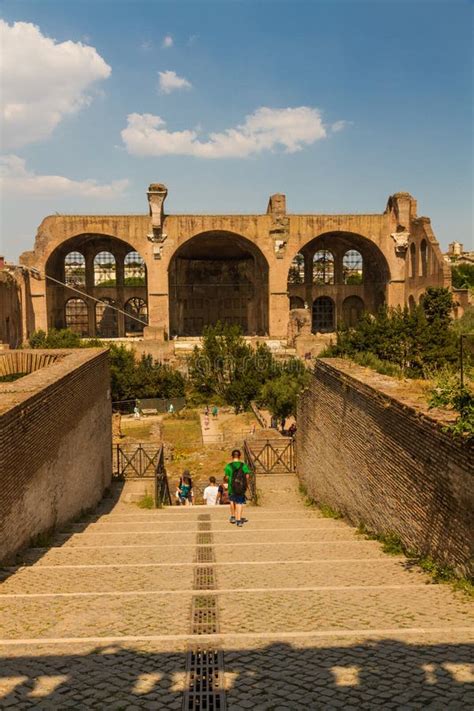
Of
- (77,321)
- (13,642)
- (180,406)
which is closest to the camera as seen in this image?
(13,642)

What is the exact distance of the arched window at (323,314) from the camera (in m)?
41.2

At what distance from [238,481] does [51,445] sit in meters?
2.72

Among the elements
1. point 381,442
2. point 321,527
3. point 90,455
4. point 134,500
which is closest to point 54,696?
point 381,442

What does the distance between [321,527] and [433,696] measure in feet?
18.6

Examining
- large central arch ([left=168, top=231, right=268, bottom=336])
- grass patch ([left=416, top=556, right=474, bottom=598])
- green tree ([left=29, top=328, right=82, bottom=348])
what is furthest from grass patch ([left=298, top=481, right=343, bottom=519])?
large central arch ([left=168, top=231, right=268, bottom=336])

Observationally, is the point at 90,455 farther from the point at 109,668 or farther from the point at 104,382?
the point at 109,668

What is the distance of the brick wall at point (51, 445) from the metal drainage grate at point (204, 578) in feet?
6.74

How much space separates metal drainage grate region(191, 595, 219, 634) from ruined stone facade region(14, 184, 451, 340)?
91.9 ft

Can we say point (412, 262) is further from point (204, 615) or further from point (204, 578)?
point (204, 615)

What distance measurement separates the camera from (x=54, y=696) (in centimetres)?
311

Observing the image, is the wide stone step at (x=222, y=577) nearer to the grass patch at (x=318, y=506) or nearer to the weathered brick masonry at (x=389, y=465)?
the weathered brick masonry at (x=389, y=465)

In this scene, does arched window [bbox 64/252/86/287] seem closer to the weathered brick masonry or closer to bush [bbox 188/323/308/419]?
bush [bbox 188/323/308/419]

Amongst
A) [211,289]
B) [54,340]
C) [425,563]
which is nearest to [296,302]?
[211,289]

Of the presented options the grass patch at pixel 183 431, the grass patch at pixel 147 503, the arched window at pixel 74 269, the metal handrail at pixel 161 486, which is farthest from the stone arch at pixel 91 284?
the grass patch at pixel 147 503
